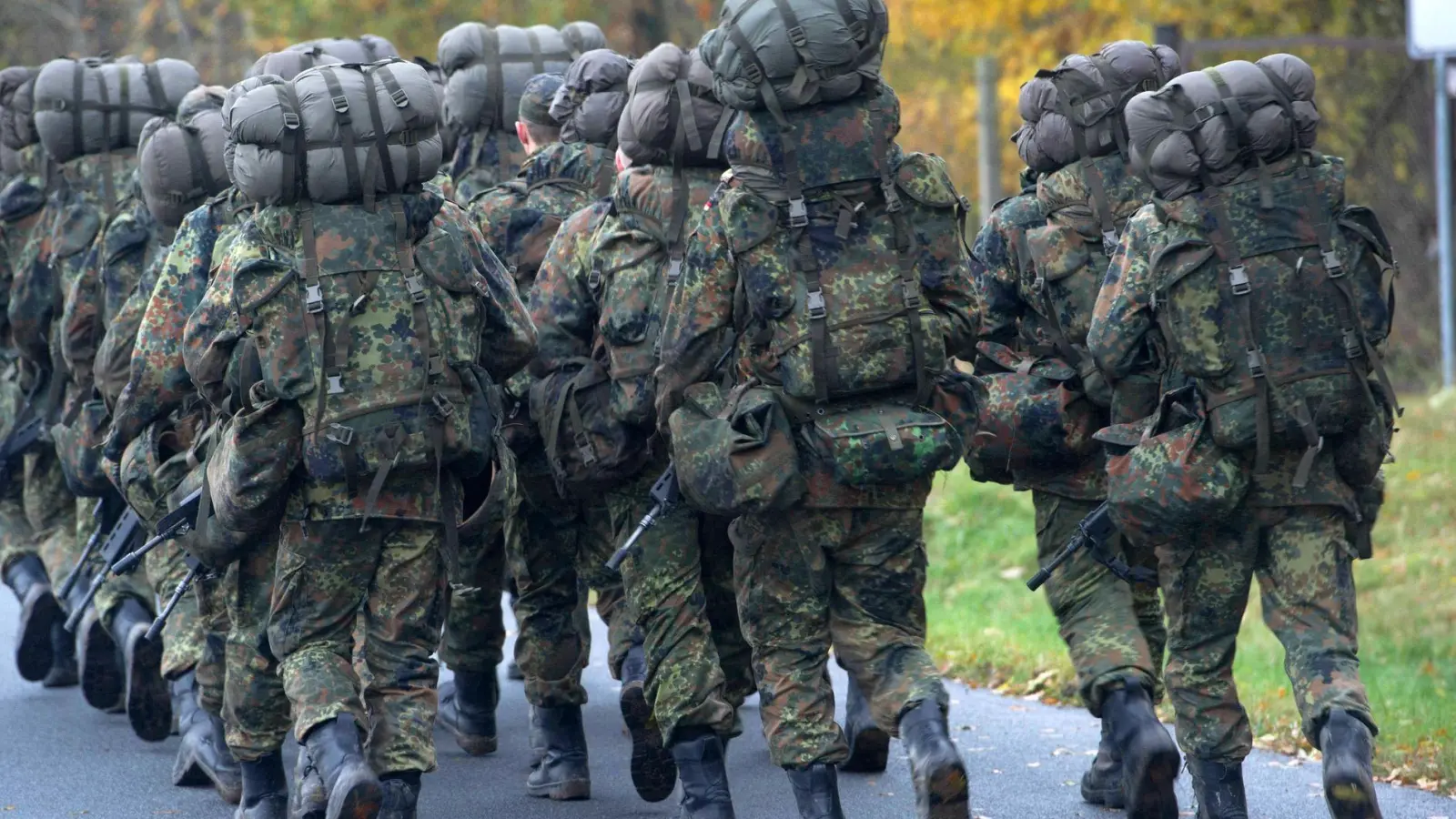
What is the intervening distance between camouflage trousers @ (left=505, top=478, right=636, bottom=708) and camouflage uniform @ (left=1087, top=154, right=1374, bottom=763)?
2.07 metres

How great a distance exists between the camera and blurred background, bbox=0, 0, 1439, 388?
15.9 meters

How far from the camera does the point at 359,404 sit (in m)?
5.48

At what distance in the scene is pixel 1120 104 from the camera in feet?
20.4

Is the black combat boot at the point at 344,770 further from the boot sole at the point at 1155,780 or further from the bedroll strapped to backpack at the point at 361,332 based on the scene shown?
the boot sole at the point at 1155,780

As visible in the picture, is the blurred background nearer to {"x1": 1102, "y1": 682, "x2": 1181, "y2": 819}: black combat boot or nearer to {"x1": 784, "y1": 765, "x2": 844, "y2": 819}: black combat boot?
{"x1": 1102, "y1": 682, "x2": 1181, "y2": 819}: black combat boot

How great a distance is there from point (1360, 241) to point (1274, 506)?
77 centimetres

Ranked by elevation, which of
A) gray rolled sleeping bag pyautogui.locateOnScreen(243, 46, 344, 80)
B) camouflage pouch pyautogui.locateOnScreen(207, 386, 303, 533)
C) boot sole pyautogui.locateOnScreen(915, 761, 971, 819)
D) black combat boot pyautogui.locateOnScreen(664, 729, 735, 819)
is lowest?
black combat boot pyautogui.locateOnScreen(664, 729, 735, 819)

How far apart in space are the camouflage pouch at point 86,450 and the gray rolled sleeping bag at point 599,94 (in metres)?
2.21

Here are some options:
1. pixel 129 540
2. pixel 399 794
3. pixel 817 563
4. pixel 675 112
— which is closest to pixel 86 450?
pixel 129 540

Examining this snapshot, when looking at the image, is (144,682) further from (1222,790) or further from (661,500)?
(1222,790)

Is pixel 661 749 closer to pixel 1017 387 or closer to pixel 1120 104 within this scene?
pixel 1017 387

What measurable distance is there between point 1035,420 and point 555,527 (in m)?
1.83

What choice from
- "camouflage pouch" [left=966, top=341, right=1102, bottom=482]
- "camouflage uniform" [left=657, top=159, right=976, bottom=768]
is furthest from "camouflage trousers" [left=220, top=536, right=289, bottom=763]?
"camouflage pouch" [left=966, top=341, right=1102, bottom=482]

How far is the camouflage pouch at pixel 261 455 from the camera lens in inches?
217
